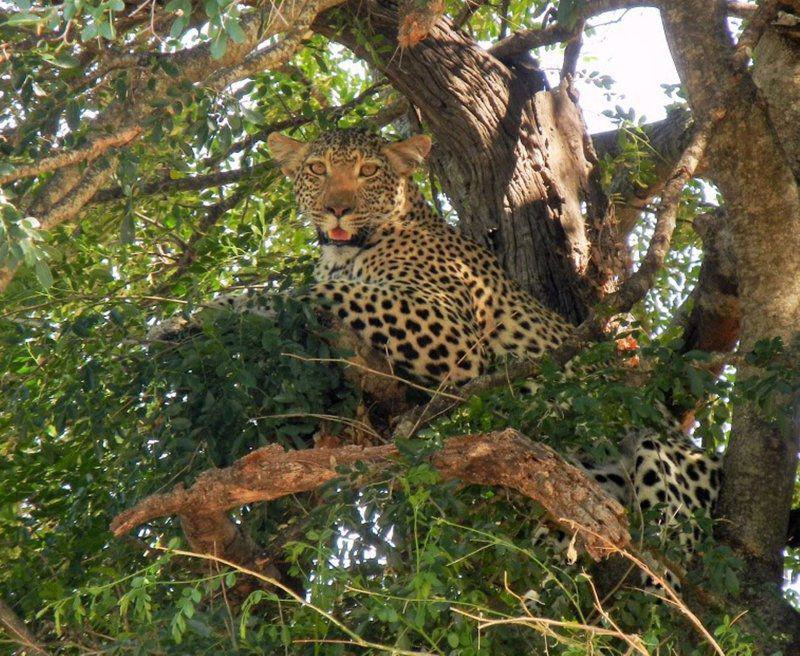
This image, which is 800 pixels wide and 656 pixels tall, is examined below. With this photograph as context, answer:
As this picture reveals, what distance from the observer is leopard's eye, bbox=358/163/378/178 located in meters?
8.70

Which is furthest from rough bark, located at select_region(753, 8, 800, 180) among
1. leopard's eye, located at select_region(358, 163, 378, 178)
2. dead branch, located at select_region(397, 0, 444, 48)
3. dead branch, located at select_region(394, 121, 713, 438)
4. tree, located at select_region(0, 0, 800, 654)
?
leopard's eye, located at select_region(358, 163, 378, 178)

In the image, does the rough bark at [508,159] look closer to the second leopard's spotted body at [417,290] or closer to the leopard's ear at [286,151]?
the second leopard's spotted body at [417,290]

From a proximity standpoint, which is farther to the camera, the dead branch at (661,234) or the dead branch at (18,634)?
the dead branch at (661,234)

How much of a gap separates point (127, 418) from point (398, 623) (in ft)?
7.61

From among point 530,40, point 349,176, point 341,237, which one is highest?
point 530,40

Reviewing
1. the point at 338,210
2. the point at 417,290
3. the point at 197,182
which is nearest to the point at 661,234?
the point at 417,290

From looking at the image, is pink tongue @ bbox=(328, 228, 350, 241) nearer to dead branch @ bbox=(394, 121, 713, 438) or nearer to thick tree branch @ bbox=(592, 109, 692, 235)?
thick tree branch @ bbox=(592, 109, 692, 235)

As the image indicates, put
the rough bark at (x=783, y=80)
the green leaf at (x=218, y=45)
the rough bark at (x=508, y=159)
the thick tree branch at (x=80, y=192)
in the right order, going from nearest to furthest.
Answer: the green leaf at (x=218, y=45) < the thick tree branch at (x=80, y=192) < the rough bark at (x=783, y=80) < the rough bark at (x=508, y=159)

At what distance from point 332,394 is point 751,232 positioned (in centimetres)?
229

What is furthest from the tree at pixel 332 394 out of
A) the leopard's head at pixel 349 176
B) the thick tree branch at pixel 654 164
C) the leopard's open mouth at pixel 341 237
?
the leopard's open mouth at pixel 341 237

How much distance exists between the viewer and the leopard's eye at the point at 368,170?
8.70 meters

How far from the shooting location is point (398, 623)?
4348mm

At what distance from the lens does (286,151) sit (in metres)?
8.77

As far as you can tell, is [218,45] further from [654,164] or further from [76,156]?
[654,164]
